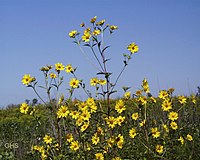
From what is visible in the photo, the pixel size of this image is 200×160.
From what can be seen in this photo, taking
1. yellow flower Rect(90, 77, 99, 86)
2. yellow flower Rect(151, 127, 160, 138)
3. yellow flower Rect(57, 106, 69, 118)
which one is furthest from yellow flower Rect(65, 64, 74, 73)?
yellow flower Rect(151, 127, 160, 138)

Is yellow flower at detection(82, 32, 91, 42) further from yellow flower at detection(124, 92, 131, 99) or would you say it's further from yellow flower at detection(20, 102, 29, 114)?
yellow flower at detection(20, 102, 29, 114)

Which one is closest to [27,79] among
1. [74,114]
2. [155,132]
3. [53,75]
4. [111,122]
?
[53,75]

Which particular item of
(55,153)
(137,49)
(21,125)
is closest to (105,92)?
(137,49)

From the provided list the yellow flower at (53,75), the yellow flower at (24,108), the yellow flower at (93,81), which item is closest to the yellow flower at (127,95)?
the yellow flower at (93,81)

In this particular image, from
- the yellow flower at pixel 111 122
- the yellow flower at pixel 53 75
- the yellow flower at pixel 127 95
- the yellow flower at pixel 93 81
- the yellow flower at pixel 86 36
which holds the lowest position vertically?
the yellow flower at pixel 111 122

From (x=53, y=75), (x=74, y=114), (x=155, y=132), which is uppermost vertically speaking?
(x=53, y=75)

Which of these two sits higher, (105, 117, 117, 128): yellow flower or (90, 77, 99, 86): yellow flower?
(90, 77, 99, 86): yellow flower

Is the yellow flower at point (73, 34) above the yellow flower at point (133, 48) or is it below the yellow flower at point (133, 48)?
above

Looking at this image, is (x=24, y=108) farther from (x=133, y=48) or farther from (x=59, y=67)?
(x=133, y=48)

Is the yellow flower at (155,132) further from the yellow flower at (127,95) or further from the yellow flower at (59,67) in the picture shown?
the yellow flower at (59,67)

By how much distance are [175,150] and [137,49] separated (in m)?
1.73

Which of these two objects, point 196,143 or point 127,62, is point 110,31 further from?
point 196,143

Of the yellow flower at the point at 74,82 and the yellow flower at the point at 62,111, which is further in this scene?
the yellow flower at the point at 74,82

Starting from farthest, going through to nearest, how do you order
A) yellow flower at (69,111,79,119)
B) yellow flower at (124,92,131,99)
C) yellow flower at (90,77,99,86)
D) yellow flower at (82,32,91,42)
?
yellow flower at (124,92,131,99), yellow flower at (90,77,99,86), yellow flower at (82,32,91,42), yellow flower at (69,111,79,119)
